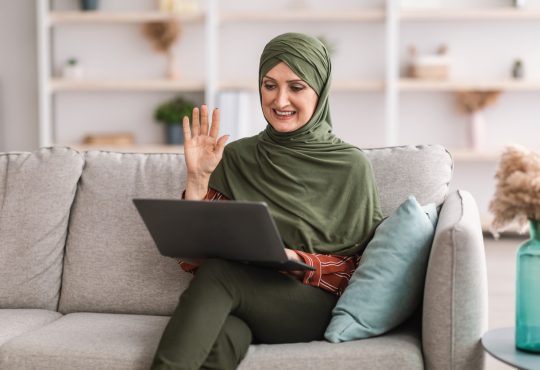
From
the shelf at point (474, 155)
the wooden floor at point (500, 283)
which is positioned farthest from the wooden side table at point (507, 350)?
the shelf at point (474, 155)

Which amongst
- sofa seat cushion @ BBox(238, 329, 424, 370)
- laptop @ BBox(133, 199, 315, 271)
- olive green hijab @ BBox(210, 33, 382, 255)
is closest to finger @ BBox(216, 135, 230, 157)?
olive green hijab @ BBox(210, 33, 382, 255)

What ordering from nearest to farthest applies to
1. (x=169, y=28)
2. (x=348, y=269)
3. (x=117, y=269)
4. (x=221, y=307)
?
1. (x=221, y=307)
2. (x=348, y=269)
3. (x=117, y=269)
4. (x=169, y=28)

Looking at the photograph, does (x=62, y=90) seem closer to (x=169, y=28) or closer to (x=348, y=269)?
(x=169, y=28)

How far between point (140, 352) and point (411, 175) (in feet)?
3.21

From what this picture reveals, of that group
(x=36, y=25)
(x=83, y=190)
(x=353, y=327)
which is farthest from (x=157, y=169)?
(x=36, y=25)

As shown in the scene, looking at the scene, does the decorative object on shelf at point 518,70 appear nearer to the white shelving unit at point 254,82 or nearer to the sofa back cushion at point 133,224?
the white shelving unit at point 254,82

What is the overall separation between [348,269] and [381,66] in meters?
4.34

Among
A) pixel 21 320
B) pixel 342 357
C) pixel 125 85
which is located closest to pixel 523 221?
pixel 342 357

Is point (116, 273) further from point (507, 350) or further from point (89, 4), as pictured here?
point (89, 4)

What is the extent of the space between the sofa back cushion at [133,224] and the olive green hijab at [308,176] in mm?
157

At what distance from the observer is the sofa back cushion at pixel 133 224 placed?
244cm

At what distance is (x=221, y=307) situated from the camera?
1.98 meters

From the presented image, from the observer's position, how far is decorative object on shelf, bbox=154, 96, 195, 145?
6.36 metres

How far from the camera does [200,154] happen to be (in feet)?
7.72
